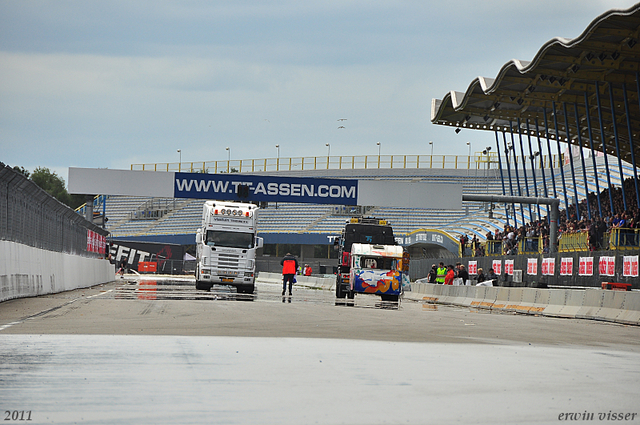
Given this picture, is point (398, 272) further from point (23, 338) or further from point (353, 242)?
point (23, 338)

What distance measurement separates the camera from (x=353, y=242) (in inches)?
1323

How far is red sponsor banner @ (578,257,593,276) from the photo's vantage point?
2755 centimetres

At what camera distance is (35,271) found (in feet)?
73.3

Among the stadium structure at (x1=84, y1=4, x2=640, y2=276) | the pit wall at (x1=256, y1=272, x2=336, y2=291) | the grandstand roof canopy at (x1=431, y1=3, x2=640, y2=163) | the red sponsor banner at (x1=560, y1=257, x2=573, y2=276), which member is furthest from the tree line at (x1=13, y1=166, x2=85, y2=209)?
the red sponsor banner at (x1=560, y1=257, x2=573, y2=276)

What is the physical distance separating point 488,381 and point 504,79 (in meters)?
36.9

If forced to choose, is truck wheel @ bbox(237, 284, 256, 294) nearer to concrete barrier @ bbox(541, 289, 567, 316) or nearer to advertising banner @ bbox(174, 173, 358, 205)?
advertising banner @ bbox(174, 173, 358, 205)

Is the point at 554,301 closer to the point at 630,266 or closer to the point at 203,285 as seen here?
the point at 630,266

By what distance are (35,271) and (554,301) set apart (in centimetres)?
1518

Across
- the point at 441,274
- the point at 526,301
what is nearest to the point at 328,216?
the point at 441,274

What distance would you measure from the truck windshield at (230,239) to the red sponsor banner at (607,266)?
13654mm

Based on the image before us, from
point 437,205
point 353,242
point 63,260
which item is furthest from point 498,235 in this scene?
point 63,260

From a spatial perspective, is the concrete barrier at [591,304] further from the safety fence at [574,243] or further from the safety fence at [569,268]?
the safety fence at [574,243]

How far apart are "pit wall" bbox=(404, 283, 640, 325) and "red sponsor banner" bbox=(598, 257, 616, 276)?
279cm

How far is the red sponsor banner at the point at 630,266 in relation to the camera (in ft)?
81.0
